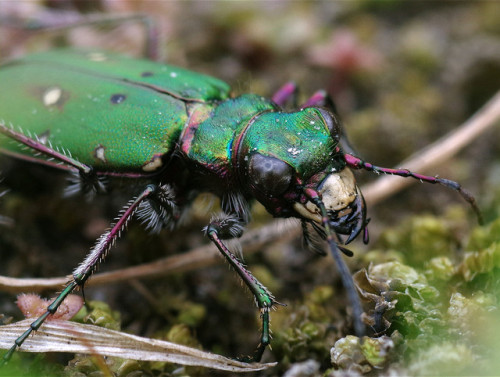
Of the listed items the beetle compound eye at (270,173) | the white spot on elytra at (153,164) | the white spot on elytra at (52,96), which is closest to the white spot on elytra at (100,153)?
the white spot on elytra at (153,164)

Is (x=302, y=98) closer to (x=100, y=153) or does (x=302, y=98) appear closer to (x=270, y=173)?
(x=270, y=173)

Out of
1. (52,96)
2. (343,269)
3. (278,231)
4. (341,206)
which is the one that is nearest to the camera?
(343,269)

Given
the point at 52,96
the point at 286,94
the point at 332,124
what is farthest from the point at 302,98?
the point at 52,96

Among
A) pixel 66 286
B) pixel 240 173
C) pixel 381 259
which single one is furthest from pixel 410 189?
pixel 66 286

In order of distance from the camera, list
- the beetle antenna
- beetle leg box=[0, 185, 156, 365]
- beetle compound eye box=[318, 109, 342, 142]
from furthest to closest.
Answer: beetle compound eye box=[318, 109, 342, 142] → beetle leg box=[0, 185, 156, 365] → the beetle antenna

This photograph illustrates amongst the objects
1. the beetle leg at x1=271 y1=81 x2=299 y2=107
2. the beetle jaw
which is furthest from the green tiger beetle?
the beetle leg at x1=271 y1=81 x2=299 y2=107

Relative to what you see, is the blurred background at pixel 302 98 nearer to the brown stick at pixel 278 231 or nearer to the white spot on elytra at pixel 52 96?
the brown stick at pixel 278 231

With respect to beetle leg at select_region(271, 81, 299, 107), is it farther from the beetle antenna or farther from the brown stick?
the beetle antenna
